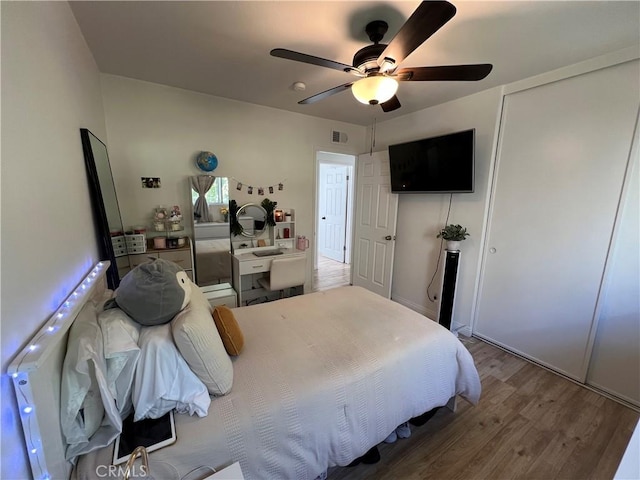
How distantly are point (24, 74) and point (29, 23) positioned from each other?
0.24 metres

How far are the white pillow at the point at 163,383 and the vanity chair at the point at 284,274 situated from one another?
6.46 feet

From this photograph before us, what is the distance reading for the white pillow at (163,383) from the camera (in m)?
1.06

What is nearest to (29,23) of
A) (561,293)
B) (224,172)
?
(224,172)

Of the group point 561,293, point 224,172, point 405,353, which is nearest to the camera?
point 405,353

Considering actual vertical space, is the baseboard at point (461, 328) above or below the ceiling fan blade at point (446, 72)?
below

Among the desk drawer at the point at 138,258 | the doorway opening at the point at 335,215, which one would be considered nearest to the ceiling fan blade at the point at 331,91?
the desk drawer at the point at 138,258

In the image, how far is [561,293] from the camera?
2238 millimetres

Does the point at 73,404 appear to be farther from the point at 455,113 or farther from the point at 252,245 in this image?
the point at 455,113

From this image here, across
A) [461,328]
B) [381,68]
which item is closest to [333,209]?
[461,328]

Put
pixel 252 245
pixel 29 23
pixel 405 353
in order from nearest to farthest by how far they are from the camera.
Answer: pixel 29 23, pixel 405 353, pixel 252 245

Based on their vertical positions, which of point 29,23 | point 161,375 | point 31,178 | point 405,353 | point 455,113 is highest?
point 455,113

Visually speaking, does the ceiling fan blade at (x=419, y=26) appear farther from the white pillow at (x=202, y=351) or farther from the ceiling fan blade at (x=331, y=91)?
the white pillow at (x=202, y=351)

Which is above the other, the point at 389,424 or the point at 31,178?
the point at 31,178

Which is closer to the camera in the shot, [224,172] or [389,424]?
[389,424]
